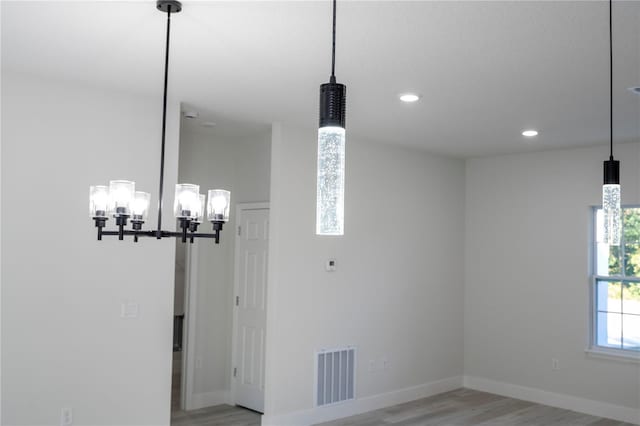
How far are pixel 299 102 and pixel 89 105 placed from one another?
1.52 metres

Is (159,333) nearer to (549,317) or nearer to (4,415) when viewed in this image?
(4,415)

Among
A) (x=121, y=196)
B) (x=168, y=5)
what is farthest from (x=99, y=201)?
(x=168, y=5)

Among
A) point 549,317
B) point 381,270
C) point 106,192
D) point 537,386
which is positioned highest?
point 106,192

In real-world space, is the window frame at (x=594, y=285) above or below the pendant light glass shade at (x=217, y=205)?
below

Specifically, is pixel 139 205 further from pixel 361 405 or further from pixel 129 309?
pixel 361 405

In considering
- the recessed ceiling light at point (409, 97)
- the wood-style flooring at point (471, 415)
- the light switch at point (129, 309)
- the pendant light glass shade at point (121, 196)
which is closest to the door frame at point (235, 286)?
the wood-style flooring at point (471, 415)

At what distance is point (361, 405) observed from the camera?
5.89m

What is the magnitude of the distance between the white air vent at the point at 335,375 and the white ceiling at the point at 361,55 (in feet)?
7.58

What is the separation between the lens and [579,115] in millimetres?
4727

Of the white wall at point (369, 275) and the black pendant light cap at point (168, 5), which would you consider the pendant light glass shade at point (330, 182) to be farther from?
the white wall at point (369, 275)

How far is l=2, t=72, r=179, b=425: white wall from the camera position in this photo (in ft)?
12.4

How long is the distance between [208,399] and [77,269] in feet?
8.00

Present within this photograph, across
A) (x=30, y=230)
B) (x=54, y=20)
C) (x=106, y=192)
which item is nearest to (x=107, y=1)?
(x=54, y=20)

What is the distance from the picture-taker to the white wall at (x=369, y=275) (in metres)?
5.30
